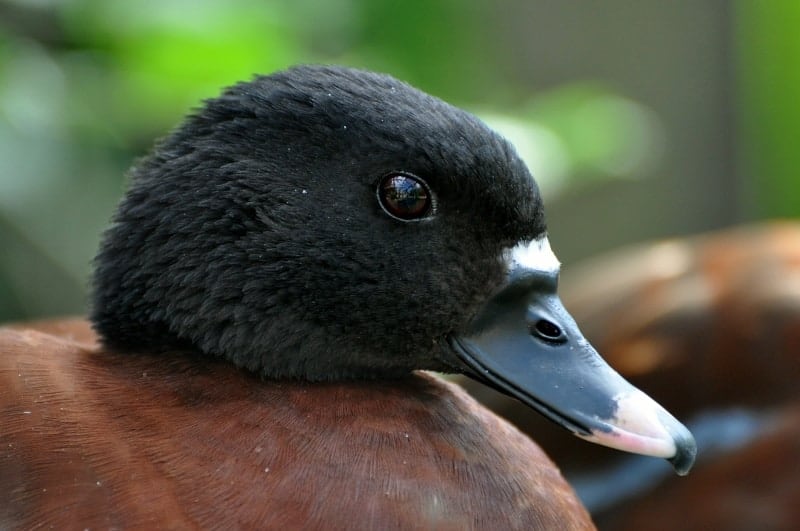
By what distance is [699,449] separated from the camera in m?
1.92

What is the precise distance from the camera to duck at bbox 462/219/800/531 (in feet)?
6.06

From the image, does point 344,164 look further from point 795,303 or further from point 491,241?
point 795,303

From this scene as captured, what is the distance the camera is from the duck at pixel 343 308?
1.14 meters

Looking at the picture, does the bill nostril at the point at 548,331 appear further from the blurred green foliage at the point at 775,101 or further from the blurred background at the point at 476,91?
the blurred green foliage at the point at 775,101

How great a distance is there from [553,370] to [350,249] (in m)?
0.25

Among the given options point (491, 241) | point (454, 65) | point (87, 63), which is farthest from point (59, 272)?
point (491, 241)

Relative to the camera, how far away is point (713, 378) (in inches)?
77.7

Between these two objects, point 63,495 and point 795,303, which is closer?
point 63,495

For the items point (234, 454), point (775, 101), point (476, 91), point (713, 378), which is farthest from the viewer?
point (775, 101)

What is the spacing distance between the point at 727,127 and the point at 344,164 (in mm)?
3293

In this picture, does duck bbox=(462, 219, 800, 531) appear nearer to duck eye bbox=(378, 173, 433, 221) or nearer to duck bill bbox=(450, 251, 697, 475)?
duck bill bbox=(450, 251, 697, 475)

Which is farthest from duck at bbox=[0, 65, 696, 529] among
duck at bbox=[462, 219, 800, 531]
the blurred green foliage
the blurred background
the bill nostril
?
the blurred green foliage

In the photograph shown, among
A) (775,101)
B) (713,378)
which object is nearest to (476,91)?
(775,101)

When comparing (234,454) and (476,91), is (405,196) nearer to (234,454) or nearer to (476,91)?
(234,454)
